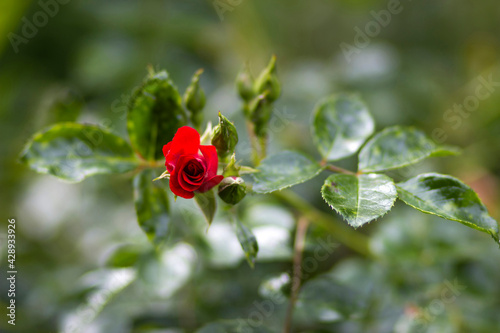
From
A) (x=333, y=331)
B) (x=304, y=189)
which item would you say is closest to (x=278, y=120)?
(x=304, y=189)

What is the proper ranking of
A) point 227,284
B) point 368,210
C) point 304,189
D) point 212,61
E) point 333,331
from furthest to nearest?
point 212,61, point 304,189, point 227,284, point 333,331, point 368,210

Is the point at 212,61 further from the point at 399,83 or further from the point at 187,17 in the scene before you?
the point at 399,83

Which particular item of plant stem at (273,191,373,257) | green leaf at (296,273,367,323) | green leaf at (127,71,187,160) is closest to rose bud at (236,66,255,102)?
green leaf at (127,71,187,160)

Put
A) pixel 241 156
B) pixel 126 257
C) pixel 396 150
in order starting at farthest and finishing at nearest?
pixel 241 156
pixel 126 257
pixel 396 150

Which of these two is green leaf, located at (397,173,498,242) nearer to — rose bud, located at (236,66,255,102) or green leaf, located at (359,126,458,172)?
green leaf, located at (359,126,458,172)

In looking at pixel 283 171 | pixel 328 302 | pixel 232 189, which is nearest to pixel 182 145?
pixel 232 189

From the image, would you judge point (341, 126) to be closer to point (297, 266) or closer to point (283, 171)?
point (283, 171)

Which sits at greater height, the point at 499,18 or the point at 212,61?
the point at 499,18
